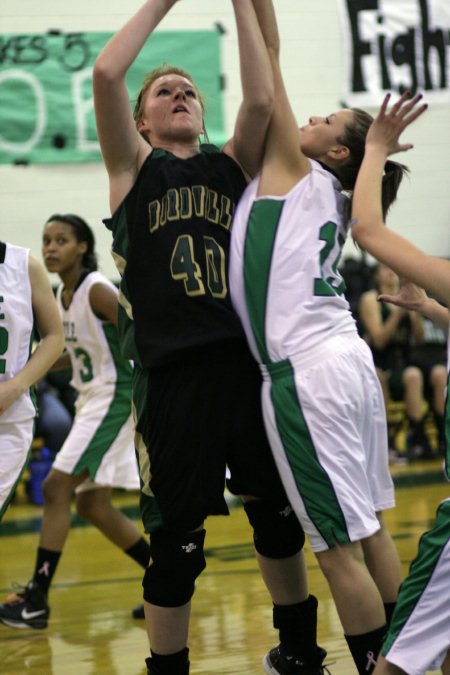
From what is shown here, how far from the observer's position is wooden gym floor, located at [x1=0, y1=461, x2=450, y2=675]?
12.9 feet

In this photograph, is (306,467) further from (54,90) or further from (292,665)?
(54,90)

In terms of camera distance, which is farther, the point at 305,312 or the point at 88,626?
the point at 88,626

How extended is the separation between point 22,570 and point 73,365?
1.28 m

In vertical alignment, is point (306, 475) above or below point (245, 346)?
below

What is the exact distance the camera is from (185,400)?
2.97 m

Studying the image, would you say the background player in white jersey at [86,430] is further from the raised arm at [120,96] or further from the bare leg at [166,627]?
the raised arm at [120,96]

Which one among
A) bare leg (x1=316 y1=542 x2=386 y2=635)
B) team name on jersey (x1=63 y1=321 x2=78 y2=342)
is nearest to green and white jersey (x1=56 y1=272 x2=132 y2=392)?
team name on jersey (x1=63 y1=321 x2=78 y2=342)

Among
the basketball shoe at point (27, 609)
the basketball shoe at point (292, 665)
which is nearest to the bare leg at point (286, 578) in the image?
the basketball shoe at point (292, 665)

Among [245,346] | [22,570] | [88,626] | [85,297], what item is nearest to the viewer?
[245,346]

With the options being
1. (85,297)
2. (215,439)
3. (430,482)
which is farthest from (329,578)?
(430,482)

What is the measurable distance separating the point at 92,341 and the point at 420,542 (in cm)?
278

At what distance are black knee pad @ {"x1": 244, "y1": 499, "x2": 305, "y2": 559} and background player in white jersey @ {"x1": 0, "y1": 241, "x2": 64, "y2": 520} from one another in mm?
929

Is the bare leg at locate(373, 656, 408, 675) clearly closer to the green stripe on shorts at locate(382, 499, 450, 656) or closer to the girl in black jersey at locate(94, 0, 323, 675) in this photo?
the green stripe on shorts at locate(382, 499, 450, 656)

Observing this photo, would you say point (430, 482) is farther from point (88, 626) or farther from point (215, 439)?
point (215, 439)
